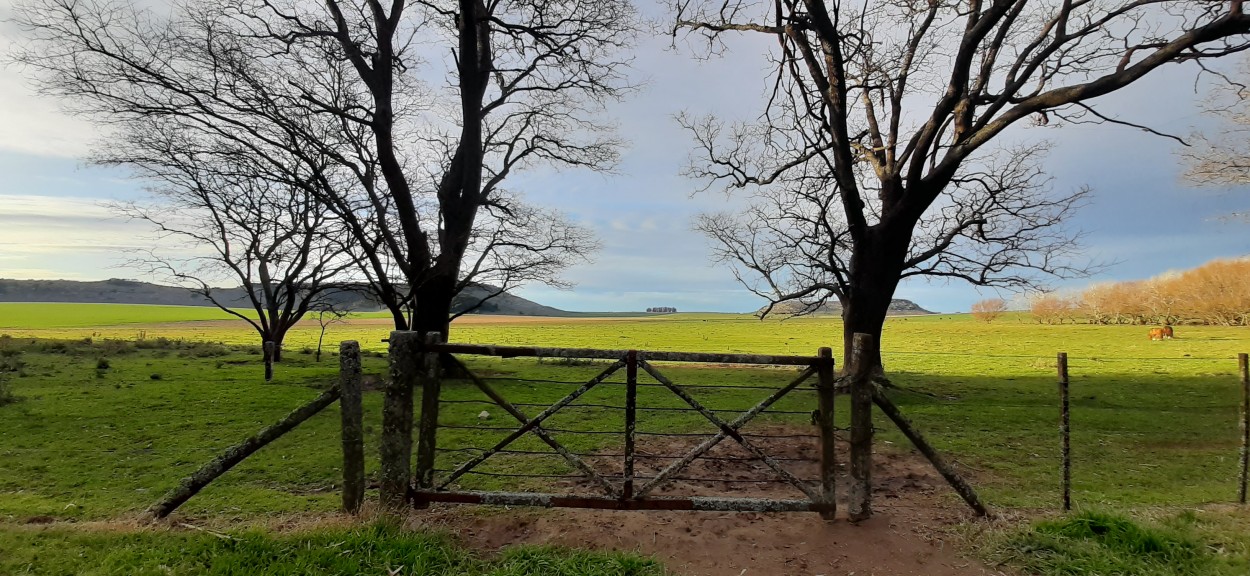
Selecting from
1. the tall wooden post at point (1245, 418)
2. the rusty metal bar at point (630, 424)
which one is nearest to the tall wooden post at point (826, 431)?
the rusty metal bar at point (630, 424)

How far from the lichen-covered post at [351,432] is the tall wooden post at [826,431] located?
4.27m

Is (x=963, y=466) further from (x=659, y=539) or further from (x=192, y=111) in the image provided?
(x=192, y=111)

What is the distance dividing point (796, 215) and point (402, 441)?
1574 centimetres

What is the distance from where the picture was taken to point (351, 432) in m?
4.78

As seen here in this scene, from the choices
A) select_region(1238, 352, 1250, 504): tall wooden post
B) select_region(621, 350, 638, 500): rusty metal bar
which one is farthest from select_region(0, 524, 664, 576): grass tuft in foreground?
select_region(1238, 352, 1250, 504): tall wooden post

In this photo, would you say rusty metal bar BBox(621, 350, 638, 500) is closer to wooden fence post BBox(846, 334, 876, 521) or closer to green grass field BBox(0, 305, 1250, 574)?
green grass field BBox(0, 305, 1250, 574)

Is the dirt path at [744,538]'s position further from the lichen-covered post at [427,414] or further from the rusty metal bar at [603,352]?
the rusty metal bar at [603,352]

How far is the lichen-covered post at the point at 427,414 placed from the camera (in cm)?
505

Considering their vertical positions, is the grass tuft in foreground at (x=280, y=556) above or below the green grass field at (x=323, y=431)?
above

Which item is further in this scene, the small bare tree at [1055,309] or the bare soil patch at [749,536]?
the small bare tree at [1055,309]

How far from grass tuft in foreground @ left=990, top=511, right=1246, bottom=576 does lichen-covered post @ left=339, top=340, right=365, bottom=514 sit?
18.4ft

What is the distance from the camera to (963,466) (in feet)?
26.1

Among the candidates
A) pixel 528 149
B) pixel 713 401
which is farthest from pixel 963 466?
pixel 528 149

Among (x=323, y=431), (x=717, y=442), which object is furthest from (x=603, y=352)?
(x=323, y=431)
